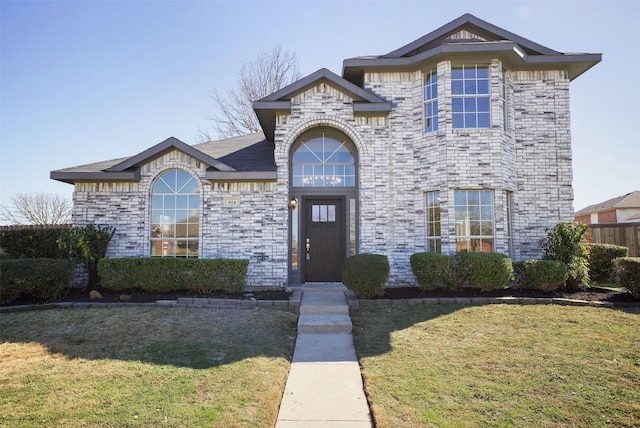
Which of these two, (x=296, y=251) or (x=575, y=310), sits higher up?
(x=296, y=251)

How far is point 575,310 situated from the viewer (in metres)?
7.52

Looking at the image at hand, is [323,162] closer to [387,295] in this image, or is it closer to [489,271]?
[387,295]

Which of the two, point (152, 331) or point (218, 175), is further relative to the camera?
point (218, 175)

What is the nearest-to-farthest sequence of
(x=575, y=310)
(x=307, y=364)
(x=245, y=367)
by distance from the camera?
(x=245, y=367)
(x=307, y=364)
(x=575, y=310)

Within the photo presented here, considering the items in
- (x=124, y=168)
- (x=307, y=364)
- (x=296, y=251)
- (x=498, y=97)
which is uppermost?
(x=498, y=97)

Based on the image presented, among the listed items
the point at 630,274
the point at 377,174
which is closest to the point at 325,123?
the point at 377,174

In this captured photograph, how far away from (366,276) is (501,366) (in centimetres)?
345

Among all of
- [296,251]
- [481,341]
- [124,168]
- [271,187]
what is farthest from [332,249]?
[124,168]

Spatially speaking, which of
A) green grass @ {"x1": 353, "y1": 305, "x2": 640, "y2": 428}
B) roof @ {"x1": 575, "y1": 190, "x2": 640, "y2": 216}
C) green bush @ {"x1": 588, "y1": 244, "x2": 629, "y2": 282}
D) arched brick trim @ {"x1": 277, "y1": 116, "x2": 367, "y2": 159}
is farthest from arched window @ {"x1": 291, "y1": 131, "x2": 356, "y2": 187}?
roof @ {"x1": 575, "y1": 190, "x2": 640, "y2": 216}

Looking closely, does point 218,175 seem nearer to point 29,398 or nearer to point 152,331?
point 152,331

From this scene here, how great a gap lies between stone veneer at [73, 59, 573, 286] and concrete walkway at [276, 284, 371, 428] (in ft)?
8.97

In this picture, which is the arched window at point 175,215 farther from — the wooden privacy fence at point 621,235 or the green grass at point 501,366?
the wooden privacy fence at point 621,235

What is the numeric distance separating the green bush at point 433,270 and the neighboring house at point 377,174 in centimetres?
90

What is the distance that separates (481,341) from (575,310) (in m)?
2.85
